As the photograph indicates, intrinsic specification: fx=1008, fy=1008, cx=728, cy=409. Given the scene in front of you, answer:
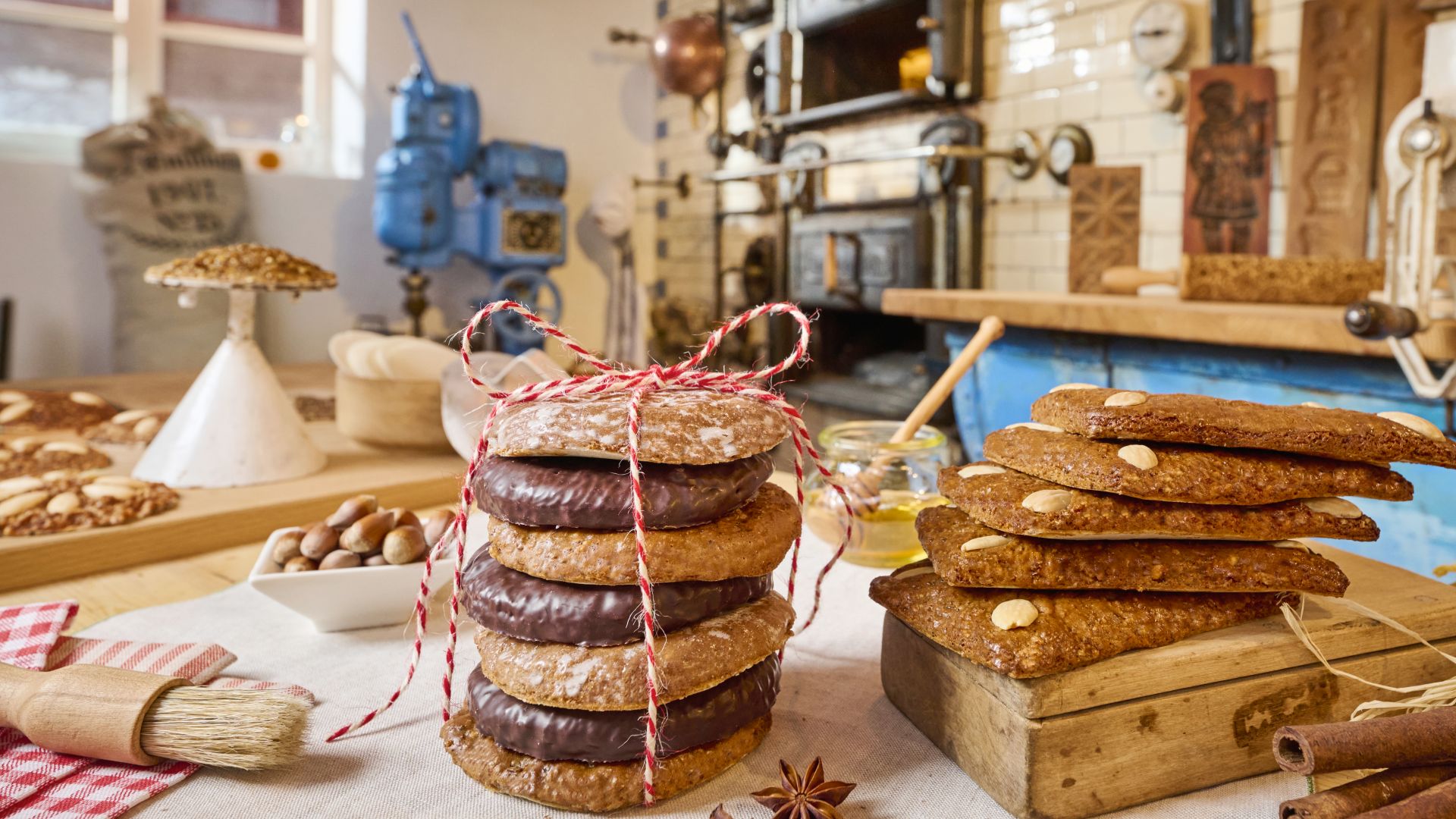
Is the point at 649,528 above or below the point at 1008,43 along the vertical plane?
below

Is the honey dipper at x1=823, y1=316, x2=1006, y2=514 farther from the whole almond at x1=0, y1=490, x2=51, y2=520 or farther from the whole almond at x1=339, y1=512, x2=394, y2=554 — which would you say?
the whole almond at x1=0, y1=490, x2=51, y2=520

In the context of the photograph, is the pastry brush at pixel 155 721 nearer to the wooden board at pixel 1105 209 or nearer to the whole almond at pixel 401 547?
the whole almond at pixel 401 547

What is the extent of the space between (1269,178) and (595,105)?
4.39 meters

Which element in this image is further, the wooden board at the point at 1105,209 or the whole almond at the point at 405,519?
the wooden board at the point at 1105,209

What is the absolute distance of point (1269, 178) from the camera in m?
3.15

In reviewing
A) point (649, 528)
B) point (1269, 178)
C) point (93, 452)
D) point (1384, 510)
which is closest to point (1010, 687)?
point (649, 528)

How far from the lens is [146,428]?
219 centimetres

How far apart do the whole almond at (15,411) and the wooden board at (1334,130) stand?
137 inches

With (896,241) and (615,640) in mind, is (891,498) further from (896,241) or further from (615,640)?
(896,241)

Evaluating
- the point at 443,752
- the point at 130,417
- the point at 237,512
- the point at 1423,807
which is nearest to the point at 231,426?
the point at 237,512

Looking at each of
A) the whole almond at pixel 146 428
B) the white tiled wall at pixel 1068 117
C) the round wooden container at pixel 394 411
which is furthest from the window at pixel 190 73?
the round wooden container at pixel 394 411

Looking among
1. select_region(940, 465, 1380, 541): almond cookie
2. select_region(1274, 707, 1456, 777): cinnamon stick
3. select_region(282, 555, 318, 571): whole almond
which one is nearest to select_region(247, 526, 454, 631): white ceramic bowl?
select_region(282, 555, 318, 571): whole almond

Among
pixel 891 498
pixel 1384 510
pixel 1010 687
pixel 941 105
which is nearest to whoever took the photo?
pixel 1010 687

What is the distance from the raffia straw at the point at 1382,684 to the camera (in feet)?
2.66
